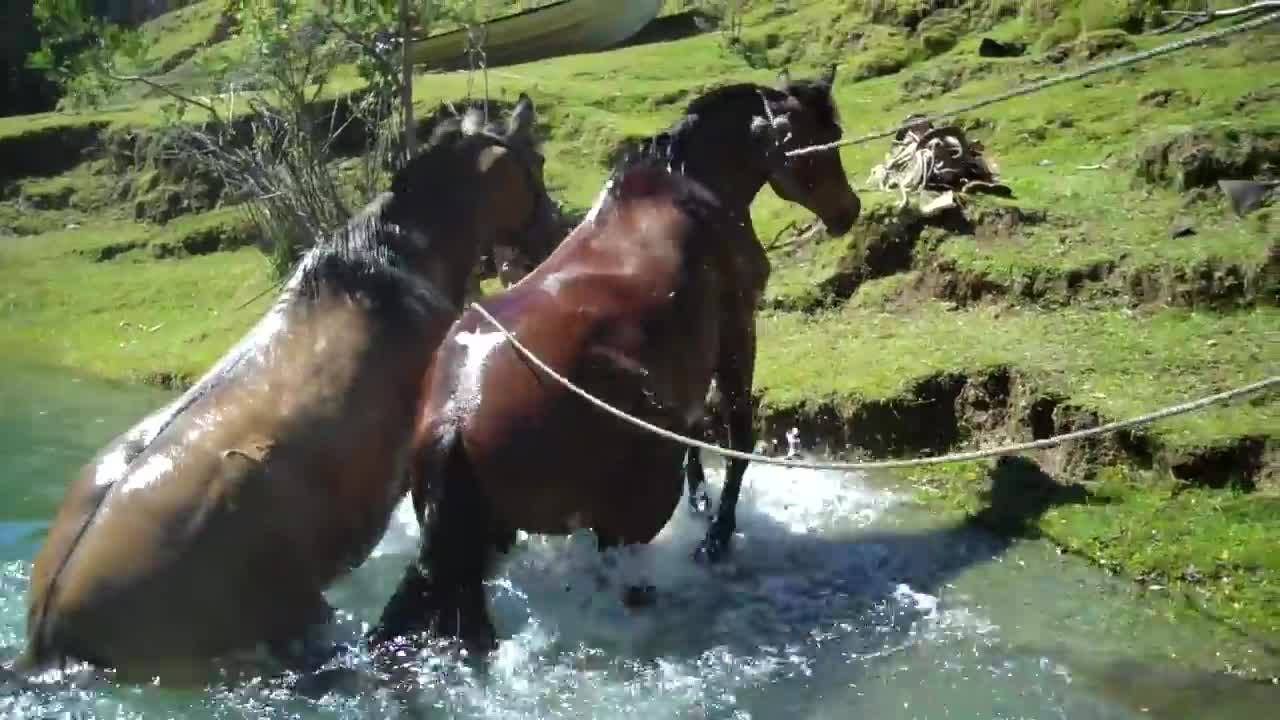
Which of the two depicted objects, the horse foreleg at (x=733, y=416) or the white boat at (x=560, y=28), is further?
the white boat at (x=560, y=28)

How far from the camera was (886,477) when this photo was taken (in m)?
7.44

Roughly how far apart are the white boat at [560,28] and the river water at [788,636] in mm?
9883

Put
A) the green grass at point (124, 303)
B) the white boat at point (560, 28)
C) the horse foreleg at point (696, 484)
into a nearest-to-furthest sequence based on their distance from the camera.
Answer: the horse foreleg at point (696, 484)
the green grass at point (124, 303)
the white boat at point (560, 28)

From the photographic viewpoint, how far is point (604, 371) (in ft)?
17.9

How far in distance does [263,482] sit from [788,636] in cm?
211

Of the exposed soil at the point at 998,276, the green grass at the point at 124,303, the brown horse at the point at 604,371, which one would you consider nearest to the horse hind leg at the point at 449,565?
the brown horse at the point at 604,371

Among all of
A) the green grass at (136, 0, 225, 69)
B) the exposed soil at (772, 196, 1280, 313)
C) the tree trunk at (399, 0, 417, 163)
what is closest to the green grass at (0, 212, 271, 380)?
the tree trunk at (399, 0, 417, 163)

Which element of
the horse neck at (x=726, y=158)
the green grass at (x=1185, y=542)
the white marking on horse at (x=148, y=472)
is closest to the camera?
the white marking on horse at (x=148, y=472)

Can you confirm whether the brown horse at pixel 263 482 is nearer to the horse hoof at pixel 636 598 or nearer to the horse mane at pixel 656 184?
the horse mane at pixel 656 184

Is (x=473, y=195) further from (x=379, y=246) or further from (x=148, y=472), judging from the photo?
(x=148, y=472)

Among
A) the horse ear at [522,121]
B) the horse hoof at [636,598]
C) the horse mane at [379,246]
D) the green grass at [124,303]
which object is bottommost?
the green grass at [124,303]

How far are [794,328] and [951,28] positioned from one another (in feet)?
27.0

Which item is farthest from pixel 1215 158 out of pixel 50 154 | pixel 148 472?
pixel 50 154

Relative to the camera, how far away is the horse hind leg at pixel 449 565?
16.6 feet
